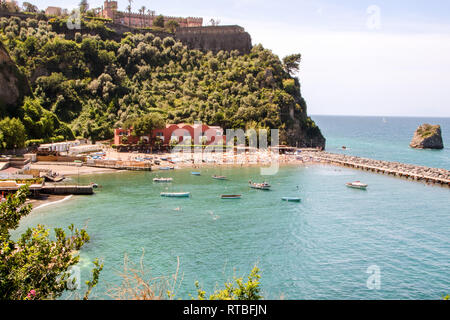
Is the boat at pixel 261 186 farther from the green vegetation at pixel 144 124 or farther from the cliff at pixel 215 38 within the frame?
the cliff at pixel 215 38

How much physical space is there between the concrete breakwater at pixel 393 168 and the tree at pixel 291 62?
44.4 meters

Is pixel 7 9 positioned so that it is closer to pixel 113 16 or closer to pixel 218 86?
pixel 113 16

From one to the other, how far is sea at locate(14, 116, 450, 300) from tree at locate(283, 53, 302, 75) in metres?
75.5

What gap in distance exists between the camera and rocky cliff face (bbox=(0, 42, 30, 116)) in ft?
289

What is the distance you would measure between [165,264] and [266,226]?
16.1m

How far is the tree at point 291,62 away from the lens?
446 ft

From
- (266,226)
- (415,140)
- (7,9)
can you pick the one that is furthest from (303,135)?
(7,9)

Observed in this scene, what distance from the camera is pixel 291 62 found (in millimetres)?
136875

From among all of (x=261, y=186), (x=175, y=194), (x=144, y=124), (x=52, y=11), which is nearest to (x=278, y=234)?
(x=175, y=194)

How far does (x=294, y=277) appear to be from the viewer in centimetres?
3203

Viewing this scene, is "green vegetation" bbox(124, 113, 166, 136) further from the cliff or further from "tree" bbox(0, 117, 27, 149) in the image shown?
the cliff

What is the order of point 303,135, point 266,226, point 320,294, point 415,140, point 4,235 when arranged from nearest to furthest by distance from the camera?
point 4,235, point 320,294, point 266,226, point 303,135, point 415,140

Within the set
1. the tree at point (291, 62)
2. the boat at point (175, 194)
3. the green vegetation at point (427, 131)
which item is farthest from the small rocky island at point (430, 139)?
the boat at point (175, 194)

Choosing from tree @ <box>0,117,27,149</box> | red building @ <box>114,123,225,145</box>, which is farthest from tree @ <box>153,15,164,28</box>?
tree @ <box>0,117,27,149</box>
